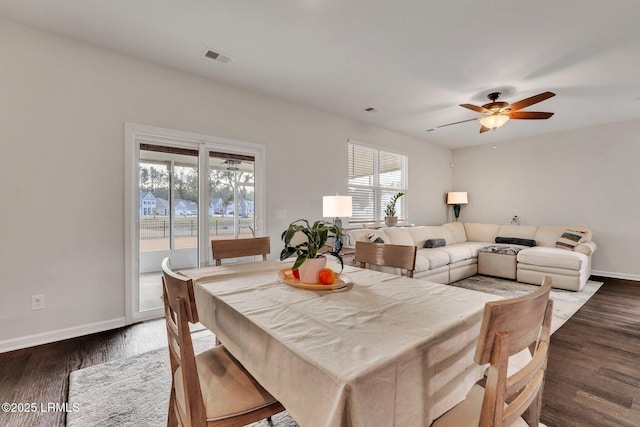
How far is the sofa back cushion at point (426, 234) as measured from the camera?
16.4ft

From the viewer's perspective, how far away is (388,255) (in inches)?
79.4

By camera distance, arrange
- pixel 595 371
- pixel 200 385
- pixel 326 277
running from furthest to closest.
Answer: pixel 595 371
pixel 326 277
pixel 200 385

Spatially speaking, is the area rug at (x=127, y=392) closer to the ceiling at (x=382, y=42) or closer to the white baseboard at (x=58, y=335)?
the white baseboard at (x=58, y=335)

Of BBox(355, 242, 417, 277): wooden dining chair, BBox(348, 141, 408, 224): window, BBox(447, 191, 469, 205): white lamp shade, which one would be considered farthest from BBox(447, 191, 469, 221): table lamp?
BBox(355, 242, 417, 277): wooden dining chair

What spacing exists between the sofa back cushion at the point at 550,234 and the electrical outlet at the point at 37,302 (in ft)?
22.8

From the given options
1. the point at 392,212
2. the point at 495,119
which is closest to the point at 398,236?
the point at 392,212

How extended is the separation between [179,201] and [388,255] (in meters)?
2.46

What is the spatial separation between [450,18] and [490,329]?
251 cm

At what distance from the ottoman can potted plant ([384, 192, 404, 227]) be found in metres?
1.62

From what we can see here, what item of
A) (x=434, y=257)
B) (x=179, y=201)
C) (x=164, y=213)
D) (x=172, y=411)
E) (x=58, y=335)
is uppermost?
(x=179, y=201)

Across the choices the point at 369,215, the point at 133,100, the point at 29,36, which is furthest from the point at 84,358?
the point at 369,215

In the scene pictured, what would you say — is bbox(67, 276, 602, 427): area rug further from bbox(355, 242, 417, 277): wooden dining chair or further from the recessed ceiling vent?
the recessed ceiling vent

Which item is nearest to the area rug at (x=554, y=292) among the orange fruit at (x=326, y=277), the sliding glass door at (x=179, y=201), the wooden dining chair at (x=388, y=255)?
the wooden dining chair at (x=388, y=255)

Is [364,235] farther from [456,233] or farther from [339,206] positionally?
[456,233]
